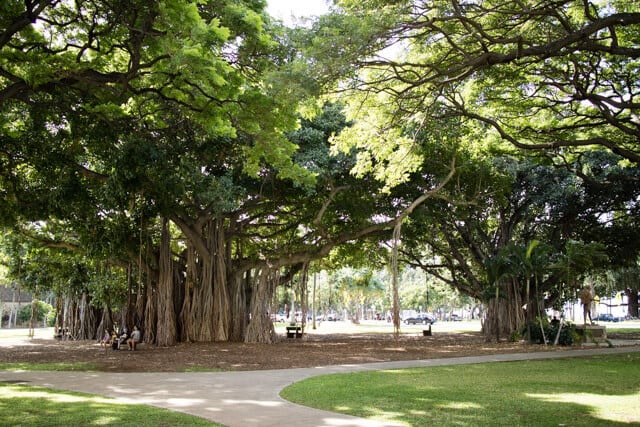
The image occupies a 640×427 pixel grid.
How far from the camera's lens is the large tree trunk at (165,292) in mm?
17766

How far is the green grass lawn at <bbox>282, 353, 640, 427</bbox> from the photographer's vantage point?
6031mm

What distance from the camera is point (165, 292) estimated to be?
18.1 meters

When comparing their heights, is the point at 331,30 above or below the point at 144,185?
above

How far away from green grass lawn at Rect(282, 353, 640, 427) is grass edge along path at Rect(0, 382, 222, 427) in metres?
1.91

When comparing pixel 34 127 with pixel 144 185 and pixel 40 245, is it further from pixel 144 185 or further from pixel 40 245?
pixel 40 245

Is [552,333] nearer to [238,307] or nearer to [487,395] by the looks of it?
[238,307]

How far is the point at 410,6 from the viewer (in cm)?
750

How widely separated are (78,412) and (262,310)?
12788 mm

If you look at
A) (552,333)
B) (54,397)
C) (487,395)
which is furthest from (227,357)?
(552,333)

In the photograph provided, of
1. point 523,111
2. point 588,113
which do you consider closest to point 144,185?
point 523,111

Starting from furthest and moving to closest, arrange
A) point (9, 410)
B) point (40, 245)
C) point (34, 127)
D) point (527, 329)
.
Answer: point (40, 245) → point (527, 329) → point (34, 127) → point (9, 410)

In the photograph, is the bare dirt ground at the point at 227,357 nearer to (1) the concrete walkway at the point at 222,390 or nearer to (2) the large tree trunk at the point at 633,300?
(1) the concrete walkway at the point at 222,390

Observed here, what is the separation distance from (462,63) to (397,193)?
10.3 meters

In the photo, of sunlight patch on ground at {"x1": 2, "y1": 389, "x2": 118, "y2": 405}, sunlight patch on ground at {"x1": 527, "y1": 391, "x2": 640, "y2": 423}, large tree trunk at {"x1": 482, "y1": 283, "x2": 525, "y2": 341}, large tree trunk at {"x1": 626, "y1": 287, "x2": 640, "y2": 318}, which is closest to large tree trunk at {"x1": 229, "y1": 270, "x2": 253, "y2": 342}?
large tree trunk at {"x1": 482, "y1": 283, "x2": 525, "y2": 341}
